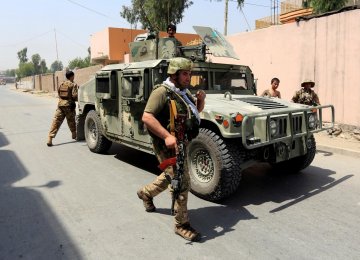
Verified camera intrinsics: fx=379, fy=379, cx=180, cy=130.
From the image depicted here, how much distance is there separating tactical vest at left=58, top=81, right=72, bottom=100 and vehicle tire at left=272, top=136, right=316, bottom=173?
467 cm

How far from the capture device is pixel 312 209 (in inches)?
162

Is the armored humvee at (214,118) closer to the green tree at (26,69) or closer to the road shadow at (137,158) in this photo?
the road shadow at (137,158)

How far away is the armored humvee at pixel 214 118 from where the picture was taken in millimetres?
4113

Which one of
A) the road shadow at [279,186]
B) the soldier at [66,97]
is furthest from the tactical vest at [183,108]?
the soldier at [66,97]

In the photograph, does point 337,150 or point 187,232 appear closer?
point 187,232

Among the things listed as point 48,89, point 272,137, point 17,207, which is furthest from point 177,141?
point 48,89

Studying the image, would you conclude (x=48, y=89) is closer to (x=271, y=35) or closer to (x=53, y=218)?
(x=271, y=35)

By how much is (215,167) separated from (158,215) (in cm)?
82

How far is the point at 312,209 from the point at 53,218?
274 centimetres

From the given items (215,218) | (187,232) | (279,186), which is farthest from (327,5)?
(187,232)

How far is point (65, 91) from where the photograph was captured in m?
8.00

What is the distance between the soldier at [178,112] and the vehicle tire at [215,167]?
780 millimetres

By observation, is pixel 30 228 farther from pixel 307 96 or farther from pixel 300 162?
pixel 307 96

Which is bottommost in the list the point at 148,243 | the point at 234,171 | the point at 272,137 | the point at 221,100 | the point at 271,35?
the point at 148,243
